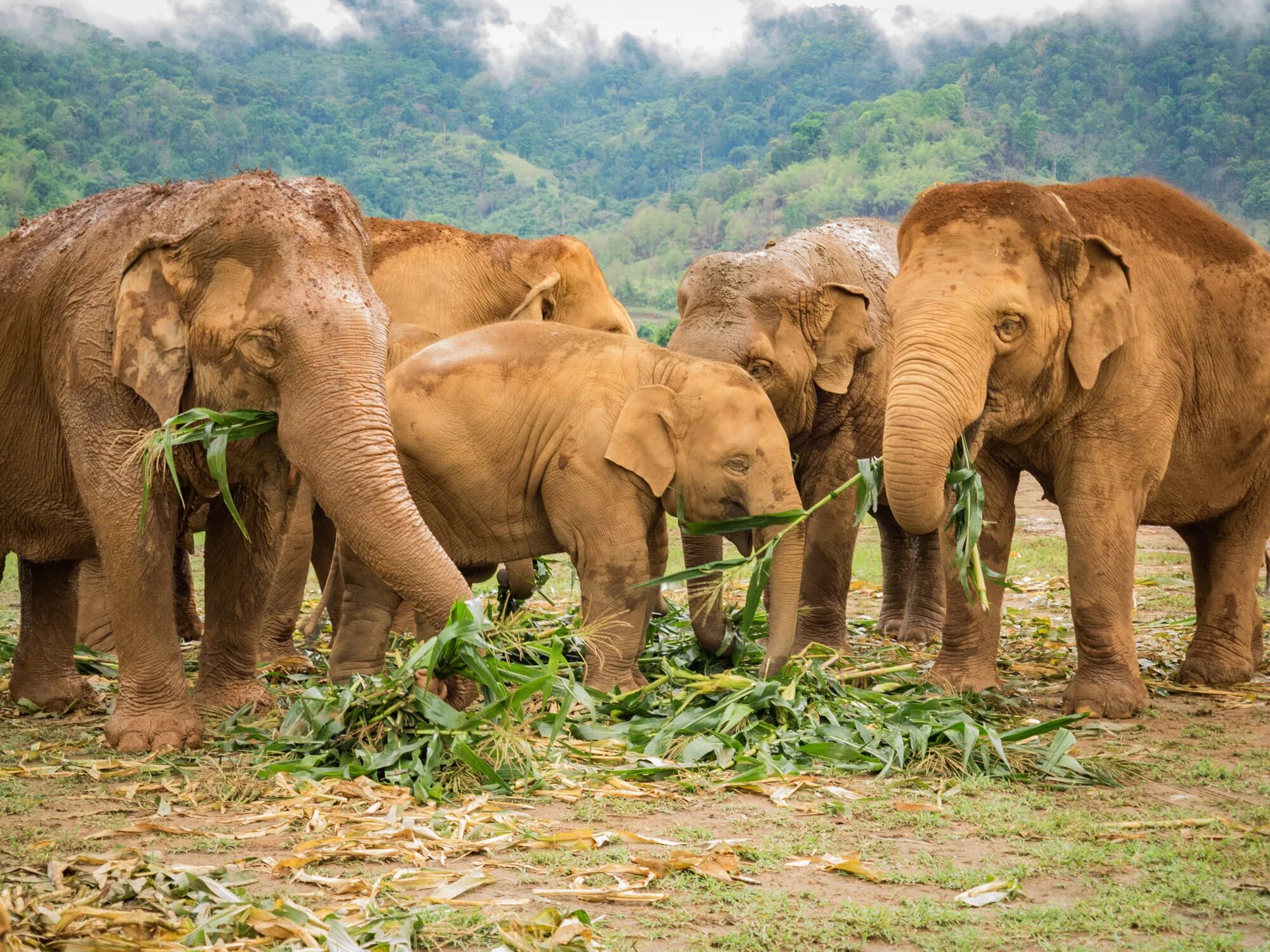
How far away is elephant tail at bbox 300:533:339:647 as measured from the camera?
9820 mm

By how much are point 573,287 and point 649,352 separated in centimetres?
403

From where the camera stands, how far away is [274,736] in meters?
6.74

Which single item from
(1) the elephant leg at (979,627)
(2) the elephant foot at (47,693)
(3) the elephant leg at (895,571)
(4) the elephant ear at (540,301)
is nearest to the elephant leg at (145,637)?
(2) the elephant foot at (47,693)

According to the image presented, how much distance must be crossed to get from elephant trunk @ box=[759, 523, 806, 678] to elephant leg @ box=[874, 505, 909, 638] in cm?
354

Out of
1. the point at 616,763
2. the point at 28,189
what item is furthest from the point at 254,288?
the point at 28,189

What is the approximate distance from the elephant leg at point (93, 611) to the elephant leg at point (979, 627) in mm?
5575

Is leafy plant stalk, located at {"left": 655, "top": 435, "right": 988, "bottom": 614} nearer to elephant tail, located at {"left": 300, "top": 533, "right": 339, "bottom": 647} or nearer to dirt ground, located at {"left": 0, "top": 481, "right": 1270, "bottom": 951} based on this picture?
dirt ground, located at {"left": 0, "top": 481, "right": 1270, "bottom": 951}

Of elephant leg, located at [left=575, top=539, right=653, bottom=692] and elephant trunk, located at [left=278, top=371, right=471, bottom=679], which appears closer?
elephant trunk, located at [left=278, top=371, right=471, bottom=679]

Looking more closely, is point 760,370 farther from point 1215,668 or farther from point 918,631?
point 1215,668

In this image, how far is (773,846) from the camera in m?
5.30

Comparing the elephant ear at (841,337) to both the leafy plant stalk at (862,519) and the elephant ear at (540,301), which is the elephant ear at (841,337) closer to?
the leafy plant stalk at (862,519)

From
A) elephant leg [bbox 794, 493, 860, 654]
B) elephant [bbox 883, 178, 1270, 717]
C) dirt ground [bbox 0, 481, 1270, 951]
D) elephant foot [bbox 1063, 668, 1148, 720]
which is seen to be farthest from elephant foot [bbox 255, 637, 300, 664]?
elephant foot [bbox 1063, 668, 1148, 720]

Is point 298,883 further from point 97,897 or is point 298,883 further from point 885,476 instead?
point 885,476

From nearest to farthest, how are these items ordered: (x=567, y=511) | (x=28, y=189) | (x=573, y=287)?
(x=567, y=511) < (x=573, y=287) < (x=28, y=189)
